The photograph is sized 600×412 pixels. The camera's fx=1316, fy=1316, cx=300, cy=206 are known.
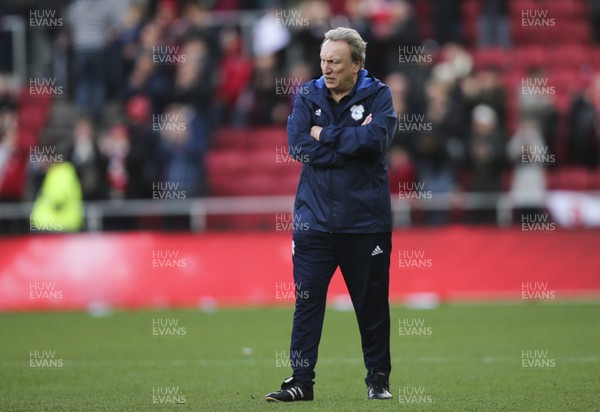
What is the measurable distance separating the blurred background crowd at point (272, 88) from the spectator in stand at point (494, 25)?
2 centimetres

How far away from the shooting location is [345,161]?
944 centimetres

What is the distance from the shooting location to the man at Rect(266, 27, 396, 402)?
942 centimetres

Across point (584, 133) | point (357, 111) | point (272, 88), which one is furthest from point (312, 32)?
point (357, 111)

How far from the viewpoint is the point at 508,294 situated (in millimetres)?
19141

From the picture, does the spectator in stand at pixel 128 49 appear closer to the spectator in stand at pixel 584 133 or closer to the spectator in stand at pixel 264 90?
the spectator in stand at pixel 264 90

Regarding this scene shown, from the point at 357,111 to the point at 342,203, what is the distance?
0.69m

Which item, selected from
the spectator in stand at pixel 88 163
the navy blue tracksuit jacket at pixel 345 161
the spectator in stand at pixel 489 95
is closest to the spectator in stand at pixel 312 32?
the spectator in stand at pixel 489 95

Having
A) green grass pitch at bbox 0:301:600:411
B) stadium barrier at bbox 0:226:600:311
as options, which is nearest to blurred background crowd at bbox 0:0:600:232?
stadium barrier at bbox 0:226:600:311

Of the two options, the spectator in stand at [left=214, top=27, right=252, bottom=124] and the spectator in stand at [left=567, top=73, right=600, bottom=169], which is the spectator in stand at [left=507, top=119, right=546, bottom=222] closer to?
the spectator in stand at [left=567, top=73, right=600, bottom=169]

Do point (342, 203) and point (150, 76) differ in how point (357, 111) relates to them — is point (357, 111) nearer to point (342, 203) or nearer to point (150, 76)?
point (342, 203)

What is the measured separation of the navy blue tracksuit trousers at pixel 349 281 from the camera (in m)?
9.55

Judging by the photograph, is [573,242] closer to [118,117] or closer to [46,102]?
[118,117]

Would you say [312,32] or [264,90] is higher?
[312,32]

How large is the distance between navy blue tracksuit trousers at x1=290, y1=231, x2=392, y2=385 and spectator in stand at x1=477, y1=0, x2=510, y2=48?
1682 centimetres
